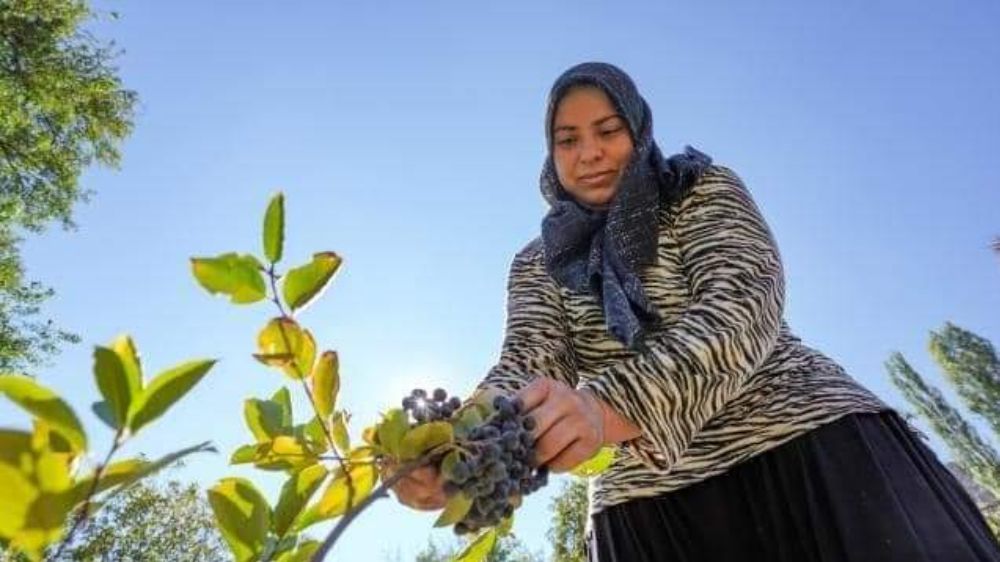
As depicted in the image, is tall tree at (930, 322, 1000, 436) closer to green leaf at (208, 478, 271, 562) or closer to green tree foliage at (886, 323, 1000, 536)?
green tree foliage at (886, 323, 1000, 536)

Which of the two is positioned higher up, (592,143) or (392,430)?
(592,143)

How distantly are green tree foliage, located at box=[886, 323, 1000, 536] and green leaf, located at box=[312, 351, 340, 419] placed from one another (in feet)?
71.0

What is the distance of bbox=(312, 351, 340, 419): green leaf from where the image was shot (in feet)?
2.13

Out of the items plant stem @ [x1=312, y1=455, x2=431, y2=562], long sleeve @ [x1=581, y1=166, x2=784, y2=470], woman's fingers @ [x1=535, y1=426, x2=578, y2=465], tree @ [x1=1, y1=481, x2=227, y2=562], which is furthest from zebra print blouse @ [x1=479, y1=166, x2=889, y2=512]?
tree @ [x1=1, y1=481, x2=227, y2=562]

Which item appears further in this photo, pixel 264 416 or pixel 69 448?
pixel 264 416

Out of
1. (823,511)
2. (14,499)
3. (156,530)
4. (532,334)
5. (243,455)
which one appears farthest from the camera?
(156,530)

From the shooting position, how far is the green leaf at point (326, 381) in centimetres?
65

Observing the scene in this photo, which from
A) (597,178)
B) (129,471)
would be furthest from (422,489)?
(597,178)

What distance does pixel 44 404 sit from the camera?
0.43 metres

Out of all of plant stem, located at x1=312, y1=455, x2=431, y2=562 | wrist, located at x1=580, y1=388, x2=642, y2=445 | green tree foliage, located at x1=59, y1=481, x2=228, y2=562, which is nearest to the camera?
plant stem, located at x1=312, y1=455, x2=431, y2=562

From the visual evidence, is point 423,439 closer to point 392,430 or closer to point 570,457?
point 392,430

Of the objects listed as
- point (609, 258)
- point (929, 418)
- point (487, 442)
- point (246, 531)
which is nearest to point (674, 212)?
point (609, 258)

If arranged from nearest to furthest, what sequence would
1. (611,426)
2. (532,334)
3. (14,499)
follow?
(14,499) < (611,426) < (532,334)

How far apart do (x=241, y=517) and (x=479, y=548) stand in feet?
0.94
